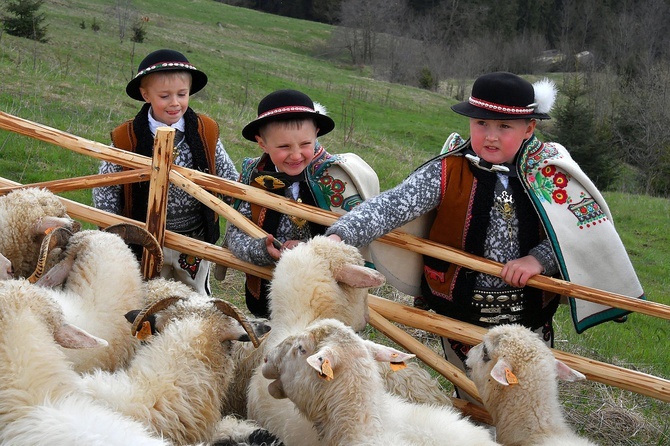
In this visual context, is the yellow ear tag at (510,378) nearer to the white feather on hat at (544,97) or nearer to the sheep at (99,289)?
the white feather on hat at (544,97)

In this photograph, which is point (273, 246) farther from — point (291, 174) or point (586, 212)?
point (586, 212)

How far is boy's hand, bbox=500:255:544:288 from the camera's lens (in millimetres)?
4297

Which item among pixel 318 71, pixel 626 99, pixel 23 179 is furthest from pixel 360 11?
pixel 23 179

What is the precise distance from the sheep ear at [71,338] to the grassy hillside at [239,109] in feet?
11.5

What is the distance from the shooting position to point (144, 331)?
11.5 feet

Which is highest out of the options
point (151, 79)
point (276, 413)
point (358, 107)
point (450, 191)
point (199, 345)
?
point (151, 79)

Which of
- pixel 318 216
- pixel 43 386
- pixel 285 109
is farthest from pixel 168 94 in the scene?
pixel 43 386

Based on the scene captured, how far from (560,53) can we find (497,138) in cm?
6088

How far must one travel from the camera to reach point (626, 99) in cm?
3497

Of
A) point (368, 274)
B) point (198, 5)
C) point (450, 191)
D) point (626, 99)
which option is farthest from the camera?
point (198, 5)

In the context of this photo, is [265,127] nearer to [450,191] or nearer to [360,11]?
[450,191]

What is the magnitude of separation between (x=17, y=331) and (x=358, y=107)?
84.7 feet

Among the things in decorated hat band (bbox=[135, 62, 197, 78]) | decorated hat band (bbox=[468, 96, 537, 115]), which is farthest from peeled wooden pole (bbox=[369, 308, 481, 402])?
decorated hat band (bbox=[135, 62, 197, 78])

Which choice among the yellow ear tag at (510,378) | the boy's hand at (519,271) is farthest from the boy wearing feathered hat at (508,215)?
the yellow ear tag at (510,378)
